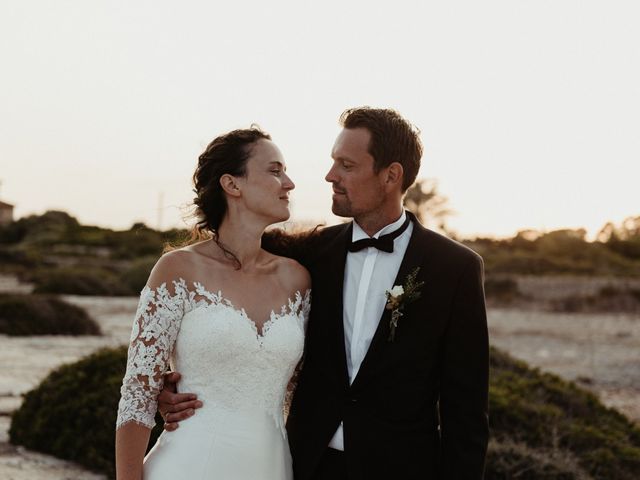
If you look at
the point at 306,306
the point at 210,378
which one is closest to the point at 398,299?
the point at 306,306

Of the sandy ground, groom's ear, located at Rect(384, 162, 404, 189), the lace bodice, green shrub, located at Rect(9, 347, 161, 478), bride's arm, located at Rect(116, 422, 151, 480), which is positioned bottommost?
the sandy ground

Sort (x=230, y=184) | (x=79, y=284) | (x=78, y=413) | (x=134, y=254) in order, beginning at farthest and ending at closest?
(x=134, y=254)
(x=79, y=284)
(x=78, y=413)
(x=230, y=184)

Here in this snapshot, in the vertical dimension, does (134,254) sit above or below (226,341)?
below

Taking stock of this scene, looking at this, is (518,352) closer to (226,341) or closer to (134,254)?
(226,341)

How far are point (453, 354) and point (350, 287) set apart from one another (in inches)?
20.4

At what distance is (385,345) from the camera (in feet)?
11.3

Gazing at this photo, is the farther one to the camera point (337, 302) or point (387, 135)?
point (387, 135)

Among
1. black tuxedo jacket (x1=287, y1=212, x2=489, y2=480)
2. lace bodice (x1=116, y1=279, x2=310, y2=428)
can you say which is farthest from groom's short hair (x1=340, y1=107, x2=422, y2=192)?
→ lace bodice (x1=116, y1=279, x2=310, y2=428)

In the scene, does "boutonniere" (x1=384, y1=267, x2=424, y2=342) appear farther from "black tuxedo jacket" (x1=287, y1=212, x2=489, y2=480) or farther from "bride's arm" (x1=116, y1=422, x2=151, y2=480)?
"bride's arm" (x1=116, y1=422, x2=151, y2=480)

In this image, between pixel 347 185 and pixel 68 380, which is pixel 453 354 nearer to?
pixel 347 185

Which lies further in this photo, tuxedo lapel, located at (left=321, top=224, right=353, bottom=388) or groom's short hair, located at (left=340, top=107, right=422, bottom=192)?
groom's short hair, located at (left=340, top=107, right=422, bottom=192)

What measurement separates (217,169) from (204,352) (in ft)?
2.67

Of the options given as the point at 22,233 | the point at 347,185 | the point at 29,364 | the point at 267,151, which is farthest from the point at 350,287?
the point at 22,233

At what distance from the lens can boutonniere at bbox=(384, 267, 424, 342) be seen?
339cm
